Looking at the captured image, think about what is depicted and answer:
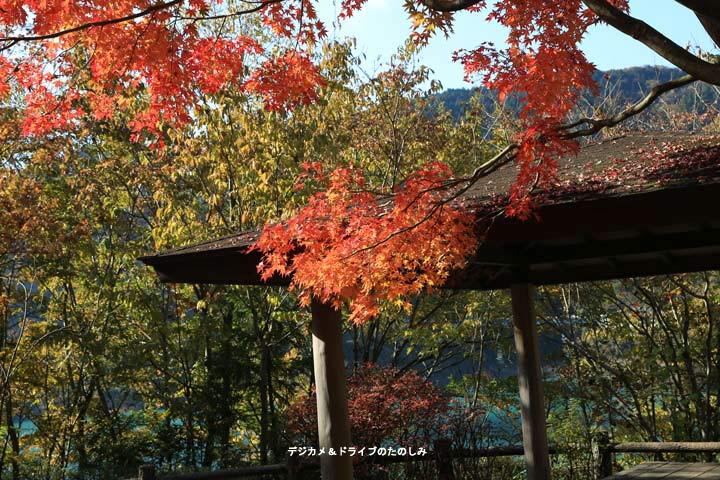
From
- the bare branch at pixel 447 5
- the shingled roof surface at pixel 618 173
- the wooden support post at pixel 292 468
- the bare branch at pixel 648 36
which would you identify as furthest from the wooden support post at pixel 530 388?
the bare branch at pixel 447 5

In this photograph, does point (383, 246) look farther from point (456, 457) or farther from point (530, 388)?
point (456, 457)

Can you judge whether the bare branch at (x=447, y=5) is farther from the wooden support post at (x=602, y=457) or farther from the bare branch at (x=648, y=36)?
the wooden support post at (x=602, y=457)

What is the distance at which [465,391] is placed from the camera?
12.3 metres

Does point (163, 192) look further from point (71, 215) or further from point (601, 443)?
point (601, 443)

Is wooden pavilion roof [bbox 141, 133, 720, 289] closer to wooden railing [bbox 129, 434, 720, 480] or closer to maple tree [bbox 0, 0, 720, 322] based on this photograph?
maple tree [bbox 0, 0, 720, 322]

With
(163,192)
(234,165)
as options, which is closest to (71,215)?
(163,192)

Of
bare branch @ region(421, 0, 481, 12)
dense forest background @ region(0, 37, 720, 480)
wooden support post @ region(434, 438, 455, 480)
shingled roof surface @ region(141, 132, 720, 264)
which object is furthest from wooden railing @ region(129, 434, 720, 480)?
bare branch @ region(421, 0, 481, 12)

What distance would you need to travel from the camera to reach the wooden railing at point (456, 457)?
7.12 metres

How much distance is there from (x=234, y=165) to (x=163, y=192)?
1.22 metres

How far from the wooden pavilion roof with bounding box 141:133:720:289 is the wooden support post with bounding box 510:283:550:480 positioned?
0.24 meters

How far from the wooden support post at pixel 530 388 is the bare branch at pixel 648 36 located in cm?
282

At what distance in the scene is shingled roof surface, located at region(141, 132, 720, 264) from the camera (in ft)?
14.4

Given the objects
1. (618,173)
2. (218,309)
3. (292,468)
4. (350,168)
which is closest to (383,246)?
(350,168)

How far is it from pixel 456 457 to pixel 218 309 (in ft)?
16.3
